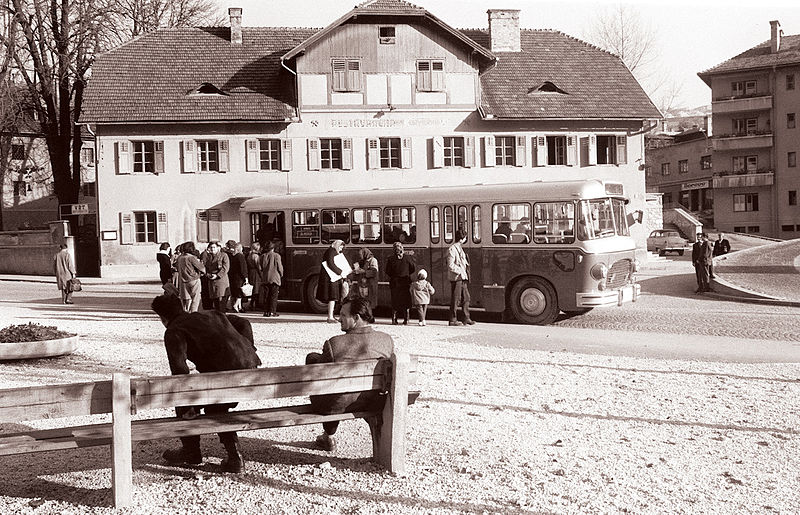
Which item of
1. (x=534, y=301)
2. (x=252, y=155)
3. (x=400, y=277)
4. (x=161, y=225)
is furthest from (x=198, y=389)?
(x=252, y=155)

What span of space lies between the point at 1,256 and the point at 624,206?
102 ft

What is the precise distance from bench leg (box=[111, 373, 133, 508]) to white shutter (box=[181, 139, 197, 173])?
34454mm

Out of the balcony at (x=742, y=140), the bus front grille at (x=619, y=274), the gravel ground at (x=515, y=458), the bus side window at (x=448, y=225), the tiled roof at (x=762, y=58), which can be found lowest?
the gravel ground at (x=515, y=458)

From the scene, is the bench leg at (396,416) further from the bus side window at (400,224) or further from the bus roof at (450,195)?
the bus side window at (400,224)

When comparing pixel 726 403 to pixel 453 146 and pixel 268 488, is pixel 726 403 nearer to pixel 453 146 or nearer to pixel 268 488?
pixel 268 488

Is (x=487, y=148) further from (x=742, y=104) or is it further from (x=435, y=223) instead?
(x=742, y=104)

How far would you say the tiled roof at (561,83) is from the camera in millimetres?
42031

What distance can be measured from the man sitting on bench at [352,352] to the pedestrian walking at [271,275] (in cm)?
1261

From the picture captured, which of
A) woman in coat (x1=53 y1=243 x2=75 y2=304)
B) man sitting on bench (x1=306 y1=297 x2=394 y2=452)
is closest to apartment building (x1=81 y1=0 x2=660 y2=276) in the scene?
woman in coat (x1=53 y1=243 x2=75 y2=304)

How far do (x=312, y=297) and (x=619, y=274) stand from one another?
702 centimetres

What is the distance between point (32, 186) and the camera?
220 feet

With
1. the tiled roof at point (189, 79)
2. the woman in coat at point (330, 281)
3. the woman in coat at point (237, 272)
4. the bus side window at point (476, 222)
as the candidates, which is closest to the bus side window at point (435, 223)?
the bus side window at point (476, 222)

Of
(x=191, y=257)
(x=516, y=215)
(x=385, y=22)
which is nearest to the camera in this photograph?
(x=191, y=257)

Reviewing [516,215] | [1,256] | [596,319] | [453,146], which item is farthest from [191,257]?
[1,256]
